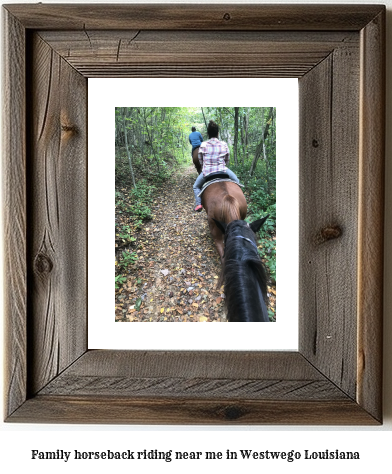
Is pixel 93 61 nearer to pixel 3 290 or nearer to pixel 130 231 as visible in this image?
pixel 130 231

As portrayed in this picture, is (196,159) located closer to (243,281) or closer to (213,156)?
(213,156)

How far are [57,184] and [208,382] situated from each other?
374 mm

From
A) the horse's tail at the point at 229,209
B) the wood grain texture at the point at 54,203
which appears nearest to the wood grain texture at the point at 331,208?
the horse's tail at the point at 229,209

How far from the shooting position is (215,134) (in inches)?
26.6

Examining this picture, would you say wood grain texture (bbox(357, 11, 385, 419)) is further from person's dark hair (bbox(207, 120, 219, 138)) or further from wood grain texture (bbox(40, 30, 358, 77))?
person's dark hair (bbox(207, 120, 219, 138))

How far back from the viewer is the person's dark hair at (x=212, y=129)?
673mm

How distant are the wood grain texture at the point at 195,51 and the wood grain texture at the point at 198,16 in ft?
0.03

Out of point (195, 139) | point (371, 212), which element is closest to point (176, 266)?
point (195, 139)

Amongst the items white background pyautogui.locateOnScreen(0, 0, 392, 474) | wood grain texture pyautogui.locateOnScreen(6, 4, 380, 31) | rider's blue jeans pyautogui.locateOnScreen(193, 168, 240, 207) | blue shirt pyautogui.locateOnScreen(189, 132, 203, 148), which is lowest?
white background pyautogui.locateOnScreen(0, 0, 392, 474)

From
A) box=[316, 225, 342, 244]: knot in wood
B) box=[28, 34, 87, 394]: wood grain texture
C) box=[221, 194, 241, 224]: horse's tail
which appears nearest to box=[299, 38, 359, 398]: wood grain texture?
box=[316, 225, 342, 244]: knot in wood

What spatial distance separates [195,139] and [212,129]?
0.03 metres

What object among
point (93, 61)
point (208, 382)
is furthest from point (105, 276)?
point (93, 61)

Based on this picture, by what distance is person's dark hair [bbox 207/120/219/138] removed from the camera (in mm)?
673

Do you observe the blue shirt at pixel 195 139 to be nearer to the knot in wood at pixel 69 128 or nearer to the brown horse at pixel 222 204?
the brown horse at pixel 222 204
